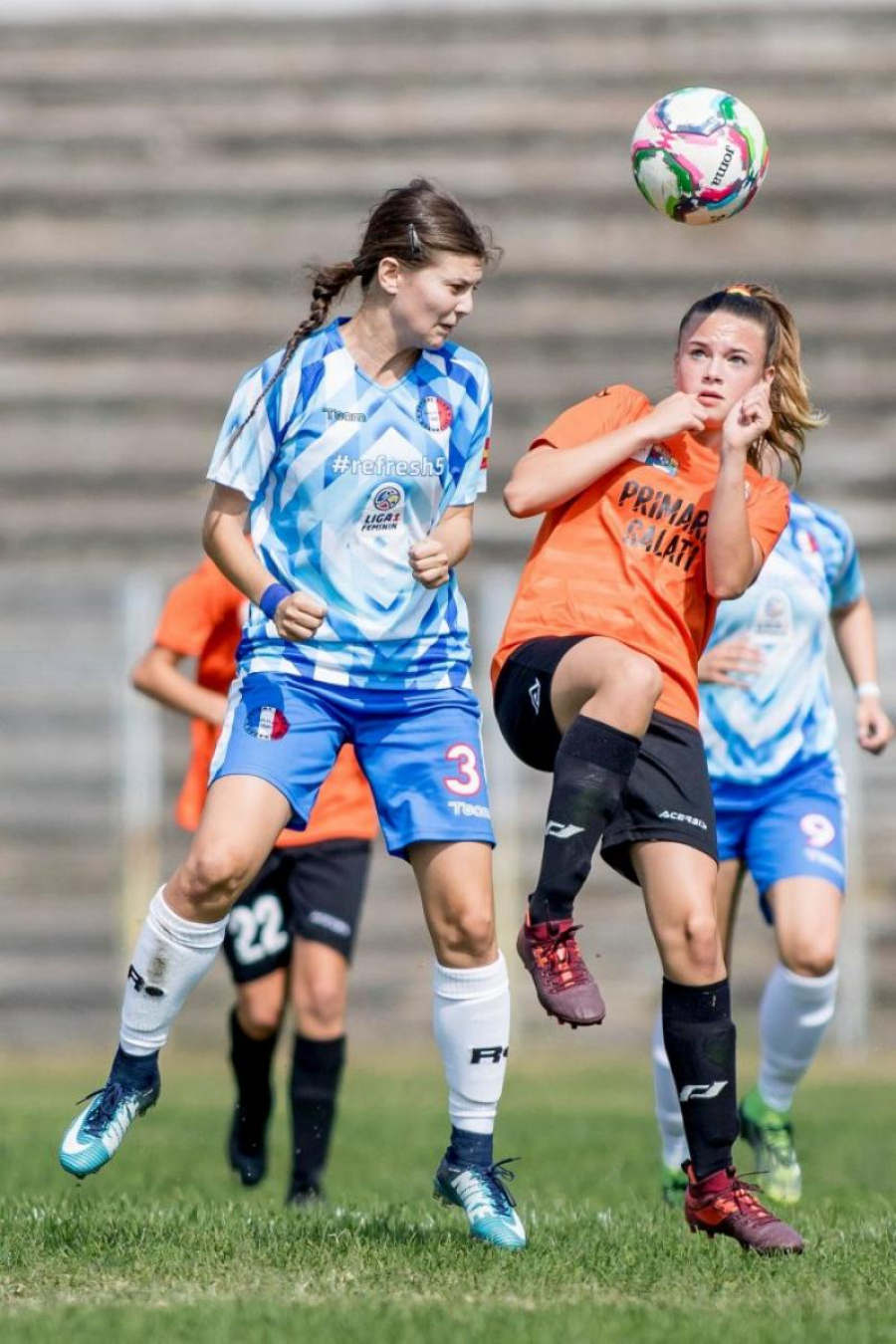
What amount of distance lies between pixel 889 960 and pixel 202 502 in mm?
5203

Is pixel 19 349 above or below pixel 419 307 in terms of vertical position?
below

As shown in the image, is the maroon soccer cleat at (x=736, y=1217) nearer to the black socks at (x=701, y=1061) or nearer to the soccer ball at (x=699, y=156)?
the black socks at (x=701, y=1061)

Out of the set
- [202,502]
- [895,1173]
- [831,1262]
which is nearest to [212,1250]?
[831,1262]

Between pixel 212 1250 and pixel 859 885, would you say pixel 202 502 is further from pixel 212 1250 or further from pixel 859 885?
pixel 212 1250

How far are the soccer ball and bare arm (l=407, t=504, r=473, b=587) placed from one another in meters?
0.94

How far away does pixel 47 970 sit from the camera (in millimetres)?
13398

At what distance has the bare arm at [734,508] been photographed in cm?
521

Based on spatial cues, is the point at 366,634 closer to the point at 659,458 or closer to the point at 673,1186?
the point at 659,458

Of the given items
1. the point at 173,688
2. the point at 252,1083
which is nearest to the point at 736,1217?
the point at 252,1083

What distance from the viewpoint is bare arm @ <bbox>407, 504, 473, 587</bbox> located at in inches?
200

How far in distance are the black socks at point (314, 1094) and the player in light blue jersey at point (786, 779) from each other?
3.81ft

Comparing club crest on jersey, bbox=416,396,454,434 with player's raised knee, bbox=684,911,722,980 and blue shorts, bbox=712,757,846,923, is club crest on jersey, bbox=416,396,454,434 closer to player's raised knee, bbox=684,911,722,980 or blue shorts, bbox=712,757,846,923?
player's raised knee, bbox=684,911,722,980

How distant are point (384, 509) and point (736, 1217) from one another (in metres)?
1.82

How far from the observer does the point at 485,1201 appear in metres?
5.20
